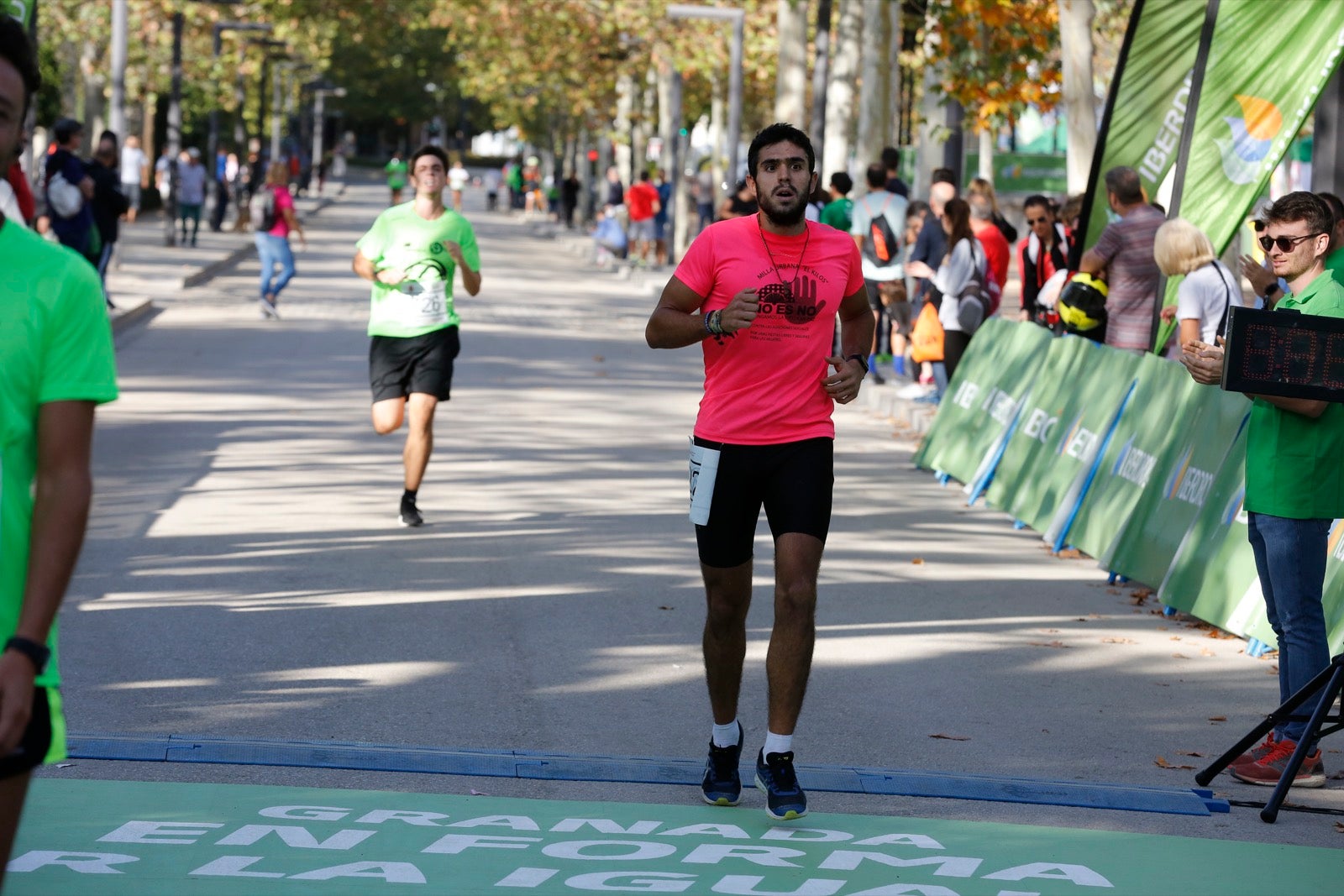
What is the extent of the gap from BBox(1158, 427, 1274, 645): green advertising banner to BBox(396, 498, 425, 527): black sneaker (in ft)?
13.3

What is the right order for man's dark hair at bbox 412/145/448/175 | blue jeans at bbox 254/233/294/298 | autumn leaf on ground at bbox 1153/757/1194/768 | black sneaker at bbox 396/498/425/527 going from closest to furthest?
autumn leaf on ground at bbox 1153/757/1194/768, man's dark hair at bbox 412/145/448/175, black sneaker at bbox 396/498/425/527, blue jeans at bbox 254/233/294/298

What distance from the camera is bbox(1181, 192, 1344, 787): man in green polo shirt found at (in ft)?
20.6

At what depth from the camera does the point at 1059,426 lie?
457 inches

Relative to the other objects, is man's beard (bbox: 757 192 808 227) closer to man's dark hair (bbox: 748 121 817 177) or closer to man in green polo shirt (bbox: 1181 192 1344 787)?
man's dark hair (bbox: 748 121 817 177)

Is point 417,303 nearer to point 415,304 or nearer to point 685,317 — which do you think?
point 415,304

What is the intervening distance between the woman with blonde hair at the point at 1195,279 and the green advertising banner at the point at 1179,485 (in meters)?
0.48

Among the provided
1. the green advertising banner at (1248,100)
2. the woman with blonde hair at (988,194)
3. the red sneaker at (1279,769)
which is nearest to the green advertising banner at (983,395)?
the green advertising banner at (1248,100)

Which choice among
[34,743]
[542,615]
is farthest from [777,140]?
[542,615]

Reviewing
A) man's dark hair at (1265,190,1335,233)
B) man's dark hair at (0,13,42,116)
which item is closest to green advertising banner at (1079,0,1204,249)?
man's dark hair at (1265,190,1335,233)

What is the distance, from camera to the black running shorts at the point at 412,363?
10.8m

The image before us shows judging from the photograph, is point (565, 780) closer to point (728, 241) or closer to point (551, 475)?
point (728, 241)

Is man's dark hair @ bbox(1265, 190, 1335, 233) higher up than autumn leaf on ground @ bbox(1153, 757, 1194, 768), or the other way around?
man's dark hair @ bbox(1265, 190, 1335, 233)

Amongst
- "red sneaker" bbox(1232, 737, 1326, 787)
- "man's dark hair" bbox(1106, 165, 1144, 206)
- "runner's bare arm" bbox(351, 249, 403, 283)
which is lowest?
"red sneaker" bbox(1232, 737, 1326, 787)

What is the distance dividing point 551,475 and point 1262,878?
321 inches
